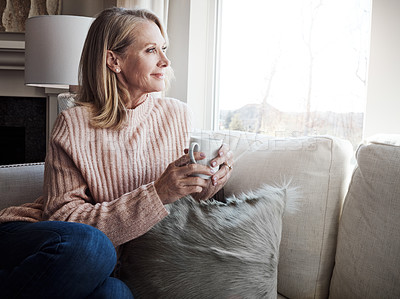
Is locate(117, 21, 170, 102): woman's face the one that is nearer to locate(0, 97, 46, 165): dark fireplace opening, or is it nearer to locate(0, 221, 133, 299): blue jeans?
locate(0, 221, 133, 299): blue jeans

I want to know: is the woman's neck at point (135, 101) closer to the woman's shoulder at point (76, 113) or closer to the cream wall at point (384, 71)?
the woman's shoulder at point (76, 113)

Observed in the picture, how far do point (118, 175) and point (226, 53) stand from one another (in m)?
1.37

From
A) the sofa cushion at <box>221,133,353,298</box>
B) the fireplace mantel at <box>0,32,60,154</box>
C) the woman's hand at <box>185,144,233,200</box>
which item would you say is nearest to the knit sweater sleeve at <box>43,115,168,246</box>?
the woman's hand at <box>185,144,233,200</box>

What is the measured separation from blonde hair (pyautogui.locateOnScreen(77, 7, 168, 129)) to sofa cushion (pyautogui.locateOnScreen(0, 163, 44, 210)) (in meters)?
0.41

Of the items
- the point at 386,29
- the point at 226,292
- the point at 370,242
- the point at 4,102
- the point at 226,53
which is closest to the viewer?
the point at 226,292

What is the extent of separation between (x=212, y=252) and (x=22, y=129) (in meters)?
2.80

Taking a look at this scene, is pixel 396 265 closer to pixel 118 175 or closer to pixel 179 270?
pixel 179 270

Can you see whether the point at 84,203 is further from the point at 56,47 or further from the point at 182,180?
the point at 56,47

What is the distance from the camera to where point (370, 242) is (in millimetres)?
1051

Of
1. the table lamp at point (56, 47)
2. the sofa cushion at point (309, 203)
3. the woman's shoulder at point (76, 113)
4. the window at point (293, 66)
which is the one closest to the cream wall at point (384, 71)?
the window at point (293, 66)

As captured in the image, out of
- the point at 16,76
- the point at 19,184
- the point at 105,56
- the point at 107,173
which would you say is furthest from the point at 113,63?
the point at 16,76

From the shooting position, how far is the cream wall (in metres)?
1.45

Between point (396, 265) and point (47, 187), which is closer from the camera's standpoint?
point (396, 265)

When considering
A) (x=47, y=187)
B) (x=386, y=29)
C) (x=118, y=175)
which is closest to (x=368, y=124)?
(x=386, y=29)
